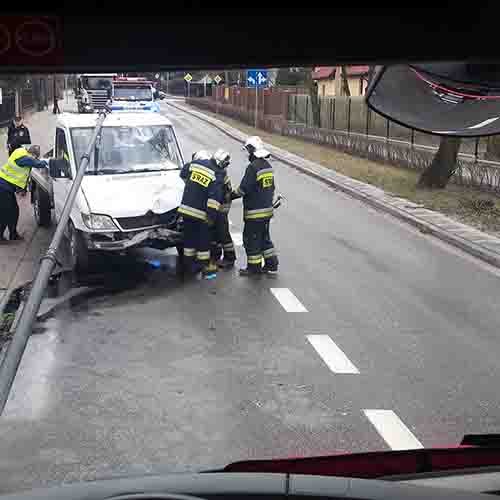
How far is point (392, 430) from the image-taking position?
625 cm

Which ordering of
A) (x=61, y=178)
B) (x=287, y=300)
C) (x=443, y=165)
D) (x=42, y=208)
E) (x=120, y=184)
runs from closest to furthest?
(x=287, y=300) < (x=120, y=184) < (x=61, y=178) < (x=42, y=208) < (x=443, y=165)

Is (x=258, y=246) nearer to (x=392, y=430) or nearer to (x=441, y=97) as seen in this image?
(x=392, y=430)

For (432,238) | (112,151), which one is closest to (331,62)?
(112,151)

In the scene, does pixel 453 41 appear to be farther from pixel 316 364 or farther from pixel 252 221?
pixel 252 221

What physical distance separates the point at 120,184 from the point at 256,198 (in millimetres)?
2006

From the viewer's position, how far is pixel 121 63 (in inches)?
146

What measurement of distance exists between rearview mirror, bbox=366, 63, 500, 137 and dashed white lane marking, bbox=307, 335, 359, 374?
3.13 m

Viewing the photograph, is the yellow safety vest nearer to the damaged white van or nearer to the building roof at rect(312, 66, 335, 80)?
the damaged white van

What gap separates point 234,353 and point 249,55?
191 inches

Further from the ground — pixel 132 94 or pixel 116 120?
pixel 132 94

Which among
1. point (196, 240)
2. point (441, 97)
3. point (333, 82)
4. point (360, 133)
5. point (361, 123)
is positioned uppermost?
point (333, 82)

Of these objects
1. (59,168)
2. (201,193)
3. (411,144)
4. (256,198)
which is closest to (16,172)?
(59,168)

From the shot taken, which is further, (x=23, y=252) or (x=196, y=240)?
(x=23, y=252)

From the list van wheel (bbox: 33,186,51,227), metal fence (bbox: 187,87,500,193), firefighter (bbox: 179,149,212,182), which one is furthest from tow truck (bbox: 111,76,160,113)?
firefighter (bbox: 179,149,212,182)
